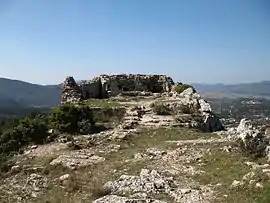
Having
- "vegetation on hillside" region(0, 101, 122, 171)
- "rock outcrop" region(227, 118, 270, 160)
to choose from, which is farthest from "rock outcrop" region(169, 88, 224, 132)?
"rock outcrop" region(227, 118, 270, 160)

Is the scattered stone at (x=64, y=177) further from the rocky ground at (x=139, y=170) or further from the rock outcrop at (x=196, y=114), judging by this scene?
the rock outcrop at (x=196, y=114)

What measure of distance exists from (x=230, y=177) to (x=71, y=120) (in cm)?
1168

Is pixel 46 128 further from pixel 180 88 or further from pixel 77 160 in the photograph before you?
pixel 180 88

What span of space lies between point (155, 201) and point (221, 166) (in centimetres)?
411

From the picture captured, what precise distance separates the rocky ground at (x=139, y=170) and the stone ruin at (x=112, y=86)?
14378mm

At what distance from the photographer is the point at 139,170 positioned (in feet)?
50.3

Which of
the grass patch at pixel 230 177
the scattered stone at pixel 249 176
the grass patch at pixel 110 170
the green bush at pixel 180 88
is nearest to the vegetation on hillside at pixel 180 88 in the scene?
the green bush at pixel 180 88

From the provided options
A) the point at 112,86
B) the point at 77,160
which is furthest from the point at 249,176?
the point at 112,86

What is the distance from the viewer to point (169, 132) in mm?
21891

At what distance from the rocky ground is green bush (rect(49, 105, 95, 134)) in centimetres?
139

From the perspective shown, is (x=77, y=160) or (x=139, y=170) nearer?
(x=139, y=170)

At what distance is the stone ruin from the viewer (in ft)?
118

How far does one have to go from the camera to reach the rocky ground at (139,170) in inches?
502

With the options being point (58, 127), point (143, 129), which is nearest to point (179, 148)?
point (143, 129)
